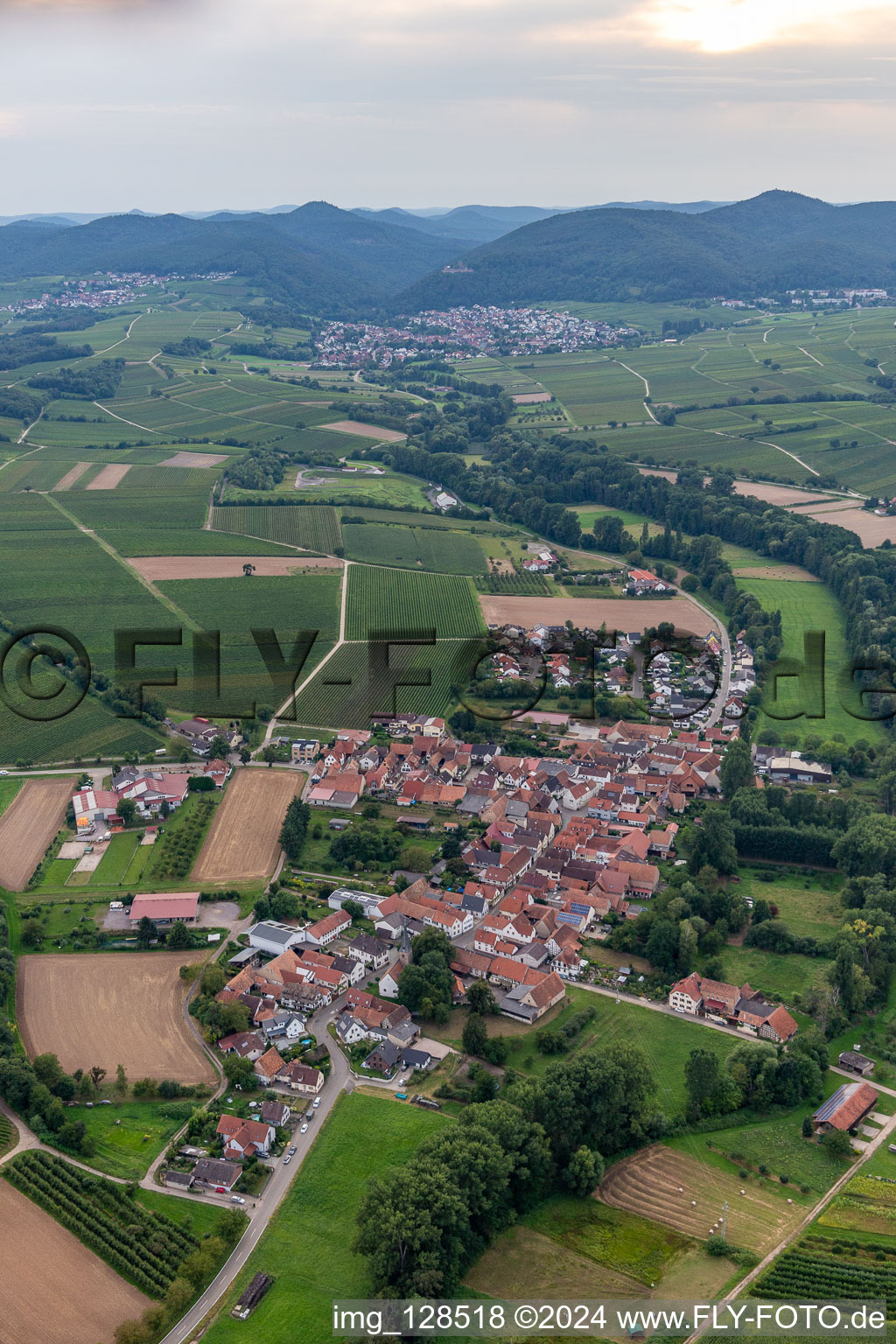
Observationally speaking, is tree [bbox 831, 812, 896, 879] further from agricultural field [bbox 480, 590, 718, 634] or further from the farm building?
agricultural field [bbox 480, 590, 718, 634]

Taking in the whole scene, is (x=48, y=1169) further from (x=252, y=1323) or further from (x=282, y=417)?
(x=282, y=417)

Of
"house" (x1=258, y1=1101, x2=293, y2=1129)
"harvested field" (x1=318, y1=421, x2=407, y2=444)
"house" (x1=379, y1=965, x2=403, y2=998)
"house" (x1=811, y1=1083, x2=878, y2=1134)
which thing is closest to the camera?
"house" (x1=258, y1=1101, x2=293, y2=1129)

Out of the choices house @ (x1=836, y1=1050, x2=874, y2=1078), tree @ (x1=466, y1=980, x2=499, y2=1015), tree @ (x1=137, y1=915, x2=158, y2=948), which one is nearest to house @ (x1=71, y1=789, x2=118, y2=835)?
tree @ (x1=137, y1=915, x2=158, y2=948)

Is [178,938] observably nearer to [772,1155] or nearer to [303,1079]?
[303,1079]

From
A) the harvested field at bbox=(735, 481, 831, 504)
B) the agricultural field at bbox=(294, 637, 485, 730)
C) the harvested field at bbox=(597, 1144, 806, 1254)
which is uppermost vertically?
the harvested field at bbox=(735, 481, 831, 504)

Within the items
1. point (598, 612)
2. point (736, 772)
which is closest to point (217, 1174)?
point (736, 772)

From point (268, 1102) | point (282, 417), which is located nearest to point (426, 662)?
point (268, 1102)
